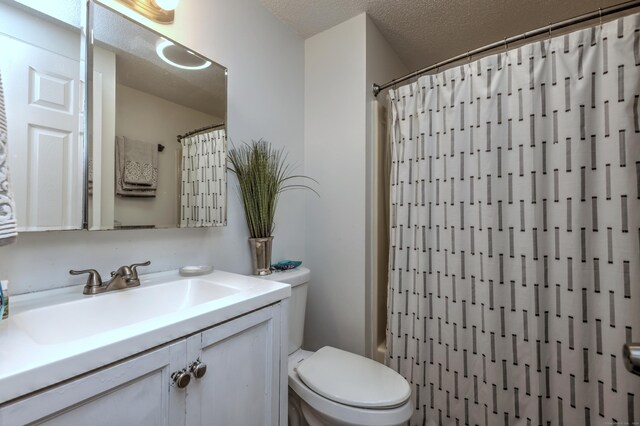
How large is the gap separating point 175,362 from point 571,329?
4.54 feet

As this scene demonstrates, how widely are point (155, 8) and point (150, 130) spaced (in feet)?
1.58

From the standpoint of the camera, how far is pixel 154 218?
109 cm

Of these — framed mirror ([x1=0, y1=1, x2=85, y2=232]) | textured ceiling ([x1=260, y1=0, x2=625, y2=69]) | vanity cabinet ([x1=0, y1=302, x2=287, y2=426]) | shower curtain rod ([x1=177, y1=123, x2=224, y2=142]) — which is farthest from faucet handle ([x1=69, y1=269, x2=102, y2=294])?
textured ceiling ([x1=260, y1=0, x2=625, y2=69])

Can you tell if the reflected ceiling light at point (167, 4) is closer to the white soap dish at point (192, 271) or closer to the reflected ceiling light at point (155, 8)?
the reflected ceiling light at point (155, 8)

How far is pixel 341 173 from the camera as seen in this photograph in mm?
1686

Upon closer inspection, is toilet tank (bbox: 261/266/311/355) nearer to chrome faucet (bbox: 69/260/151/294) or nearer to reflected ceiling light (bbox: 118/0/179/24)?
chrome faucet (bbox: 69/260/151/294)

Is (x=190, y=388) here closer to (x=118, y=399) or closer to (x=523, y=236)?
(x=118, y=399)

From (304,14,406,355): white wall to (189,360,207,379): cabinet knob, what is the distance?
3.42ft

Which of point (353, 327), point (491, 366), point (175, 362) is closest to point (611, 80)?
point (491, 366)

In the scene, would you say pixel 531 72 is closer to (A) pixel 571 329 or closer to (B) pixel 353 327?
(A) pixel 571 329

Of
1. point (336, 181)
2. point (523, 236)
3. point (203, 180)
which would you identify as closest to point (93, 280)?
point (203, 180)

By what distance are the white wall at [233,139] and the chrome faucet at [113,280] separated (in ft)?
0.25

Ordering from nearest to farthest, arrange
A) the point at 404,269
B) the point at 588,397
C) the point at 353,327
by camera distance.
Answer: the point at 588,397 → the point at 404,269 → the point at 353,327

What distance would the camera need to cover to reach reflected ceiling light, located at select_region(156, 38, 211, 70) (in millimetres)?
1119
